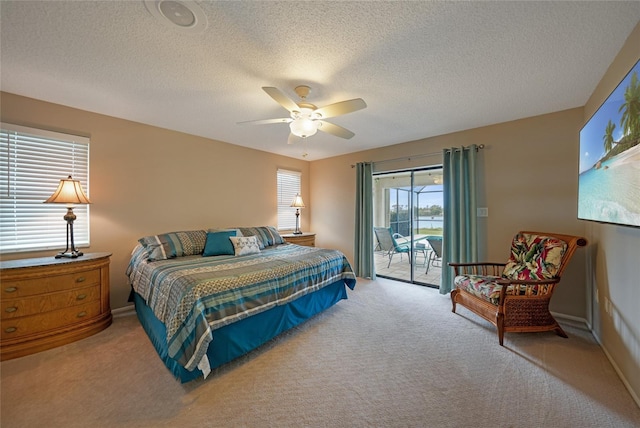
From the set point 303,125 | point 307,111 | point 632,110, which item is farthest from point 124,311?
point 632,110

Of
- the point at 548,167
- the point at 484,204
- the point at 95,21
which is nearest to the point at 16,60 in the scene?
the point at 95,21

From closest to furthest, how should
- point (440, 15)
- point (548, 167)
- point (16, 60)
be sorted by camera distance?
point (440, 15) → point (16, 60) → point (548, 167)

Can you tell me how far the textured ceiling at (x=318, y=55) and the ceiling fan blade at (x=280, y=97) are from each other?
0.23 metres

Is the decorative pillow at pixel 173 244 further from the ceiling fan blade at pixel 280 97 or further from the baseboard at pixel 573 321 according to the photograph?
the baseboard at pixel 573 321

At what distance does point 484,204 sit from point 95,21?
4321mm

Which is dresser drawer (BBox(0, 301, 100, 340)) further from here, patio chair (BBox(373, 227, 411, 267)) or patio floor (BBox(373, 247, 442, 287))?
patio chair (BBox(373, 227, 411, 267))

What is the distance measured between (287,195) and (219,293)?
3.36 meters

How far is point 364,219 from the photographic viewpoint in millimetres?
4598

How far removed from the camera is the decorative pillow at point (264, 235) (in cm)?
383

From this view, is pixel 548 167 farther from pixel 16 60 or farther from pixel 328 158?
pixel 16 60

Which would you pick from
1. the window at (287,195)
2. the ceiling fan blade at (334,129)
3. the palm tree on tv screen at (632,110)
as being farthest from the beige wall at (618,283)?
the window at (287,195)

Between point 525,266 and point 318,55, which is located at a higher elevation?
point 318,55

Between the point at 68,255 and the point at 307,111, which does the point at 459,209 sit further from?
the point at 68,255

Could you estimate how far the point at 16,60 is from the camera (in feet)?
6.25
